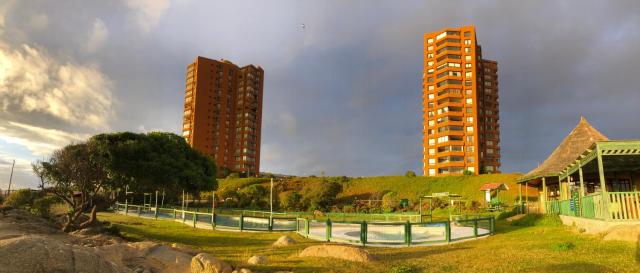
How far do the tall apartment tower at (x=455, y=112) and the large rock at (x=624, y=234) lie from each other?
56.1 m

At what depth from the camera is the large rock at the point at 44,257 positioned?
6.14 meters

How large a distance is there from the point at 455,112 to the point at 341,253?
223 feet

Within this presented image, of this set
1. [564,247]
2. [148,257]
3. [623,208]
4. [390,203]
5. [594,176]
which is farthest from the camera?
[390,203]

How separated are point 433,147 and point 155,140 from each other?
54.7 meters

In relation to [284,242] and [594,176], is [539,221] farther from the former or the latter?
[284,242]

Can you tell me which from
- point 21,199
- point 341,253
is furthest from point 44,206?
point 341,253

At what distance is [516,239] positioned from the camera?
17422 mm

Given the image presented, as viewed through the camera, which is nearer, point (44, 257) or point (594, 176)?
point (44, 257)

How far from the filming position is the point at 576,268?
1041 cm

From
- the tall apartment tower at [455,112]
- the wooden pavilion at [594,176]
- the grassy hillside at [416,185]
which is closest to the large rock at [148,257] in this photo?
the wooden pavilion at [594,176]

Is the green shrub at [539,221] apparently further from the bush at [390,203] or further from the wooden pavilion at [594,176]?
the bush at [390,203]

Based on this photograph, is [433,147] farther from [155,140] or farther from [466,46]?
[155,140]

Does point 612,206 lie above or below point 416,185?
below

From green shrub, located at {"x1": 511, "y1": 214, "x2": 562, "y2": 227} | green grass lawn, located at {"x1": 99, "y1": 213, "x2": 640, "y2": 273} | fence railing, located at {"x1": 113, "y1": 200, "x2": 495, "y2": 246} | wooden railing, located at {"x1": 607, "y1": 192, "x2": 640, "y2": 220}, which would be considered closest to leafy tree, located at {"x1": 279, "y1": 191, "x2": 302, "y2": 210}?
fence railing, located at {"x1": 113, "y1": 200, "x2": 495, "y2": 246}
